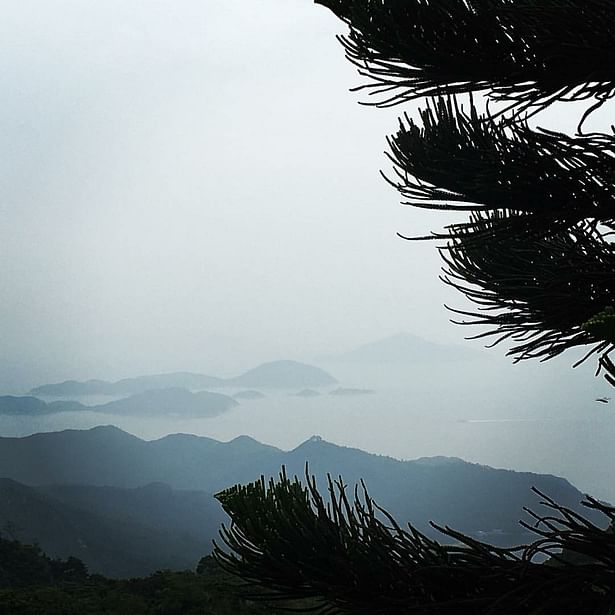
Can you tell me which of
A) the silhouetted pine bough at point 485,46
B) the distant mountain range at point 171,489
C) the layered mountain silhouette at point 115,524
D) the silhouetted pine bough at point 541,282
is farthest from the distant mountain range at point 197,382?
the silhouetted pine bough at point 485,46

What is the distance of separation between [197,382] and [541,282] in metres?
3.89

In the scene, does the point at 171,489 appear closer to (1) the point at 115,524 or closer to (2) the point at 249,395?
(1) the point at 115,524

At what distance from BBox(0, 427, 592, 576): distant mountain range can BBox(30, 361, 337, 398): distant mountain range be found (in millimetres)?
283

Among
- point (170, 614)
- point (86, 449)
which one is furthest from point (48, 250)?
point (170, 614)

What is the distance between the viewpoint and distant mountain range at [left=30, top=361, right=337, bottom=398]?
5.03m

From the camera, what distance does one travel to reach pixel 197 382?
5184mm

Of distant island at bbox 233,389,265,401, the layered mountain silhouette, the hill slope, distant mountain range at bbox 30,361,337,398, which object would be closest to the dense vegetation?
the layered mountain silhouette

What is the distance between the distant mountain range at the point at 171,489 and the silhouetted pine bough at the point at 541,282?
225 cm

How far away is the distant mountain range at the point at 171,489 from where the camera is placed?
13.2ft

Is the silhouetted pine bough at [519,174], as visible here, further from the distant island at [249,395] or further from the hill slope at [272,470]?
the distant island at [249,395]

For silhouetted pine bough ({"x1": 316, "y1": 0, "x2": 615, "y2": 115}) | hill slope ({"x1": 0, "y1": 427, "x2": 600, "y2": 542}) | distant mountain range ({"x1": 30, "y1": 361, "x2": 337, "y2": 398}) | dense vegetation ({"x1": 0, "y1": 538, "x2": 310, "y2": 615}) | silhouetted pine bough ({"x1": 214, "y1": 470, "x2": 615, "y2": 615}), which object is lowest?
dense vegetation ({"x1": 0, "y1": 538, "x2": 310, "y2": 615})

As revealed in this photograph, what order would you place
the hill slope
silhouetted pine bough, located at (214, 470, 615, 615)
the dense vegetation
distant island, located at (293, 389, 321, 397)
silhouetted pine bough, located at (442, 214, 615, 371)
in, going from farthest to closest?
distant island, located at (293, 389, 321, 397)
the hill slope
the dense vegetation
silhouetted pine bough, located at (442, 214, 615, 371)
silhouetted pine bough, located at (214, 470, 615, 615)

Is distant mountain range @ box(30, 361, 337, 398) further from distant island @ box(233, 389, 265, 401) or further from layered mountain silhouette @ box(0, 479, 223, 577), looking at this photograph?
layered mountain silhouette @ box(0, 479, 223, 577)

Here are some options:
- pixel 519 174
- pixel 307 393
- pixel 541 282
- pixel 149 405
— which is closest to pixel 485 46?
pixel 519 174
